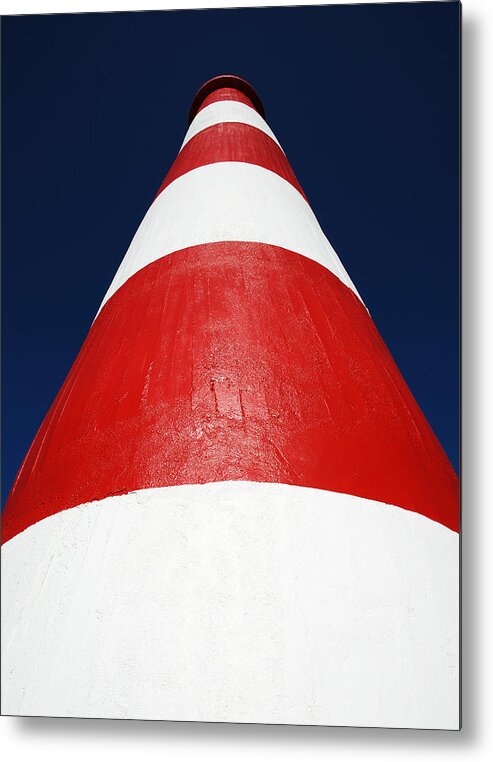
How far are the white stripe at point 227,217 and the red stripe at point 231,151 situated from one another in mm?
41

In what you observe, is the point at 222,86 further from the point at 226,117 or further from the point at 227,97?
the point at 226,117

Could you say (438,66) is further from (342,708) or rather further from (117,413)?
(342,708)

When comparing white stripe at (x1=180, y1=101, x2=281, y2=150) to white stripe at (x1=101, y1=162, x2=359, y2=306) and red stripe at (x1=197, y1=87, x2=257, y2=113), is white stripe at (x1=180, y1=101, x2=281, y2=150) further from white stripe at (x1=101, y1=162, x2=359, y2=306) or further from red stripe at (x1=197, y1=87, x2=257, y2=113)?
white stripe at (x1=101, y1=162, x2=359, y2=306)

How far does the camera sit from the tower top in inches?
61.9

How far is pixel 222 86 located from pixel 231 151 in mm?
468

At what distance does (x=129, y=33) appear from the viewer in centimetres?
128

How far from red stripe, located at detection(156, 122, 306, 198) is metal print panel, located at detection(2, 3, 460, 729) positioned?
348 mm

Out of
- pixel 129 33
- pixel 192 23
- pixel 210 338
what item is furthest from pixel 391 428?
pixel 129 33

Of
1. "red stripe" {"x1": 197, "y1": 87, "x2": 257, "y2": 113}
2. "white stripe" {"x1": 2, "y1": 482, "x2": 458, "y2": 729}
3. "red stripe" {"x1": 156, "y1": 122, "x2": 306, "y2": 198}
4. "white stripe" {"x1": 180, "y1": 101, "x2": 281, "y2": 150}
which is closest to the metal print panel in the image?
"white stripe" {"x1": 2, "y1": 482, "x2": 458, "y2": 729}

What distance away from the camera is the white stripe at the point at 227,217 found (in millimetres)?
1009

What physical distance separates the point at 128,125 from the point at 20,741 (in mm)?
1351

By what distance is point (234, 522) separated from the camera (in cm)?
66

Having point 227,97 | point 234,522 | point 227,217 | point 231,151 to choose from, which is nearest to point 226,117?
point 227,97

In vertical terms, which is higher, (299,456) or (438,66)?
(438,66)
